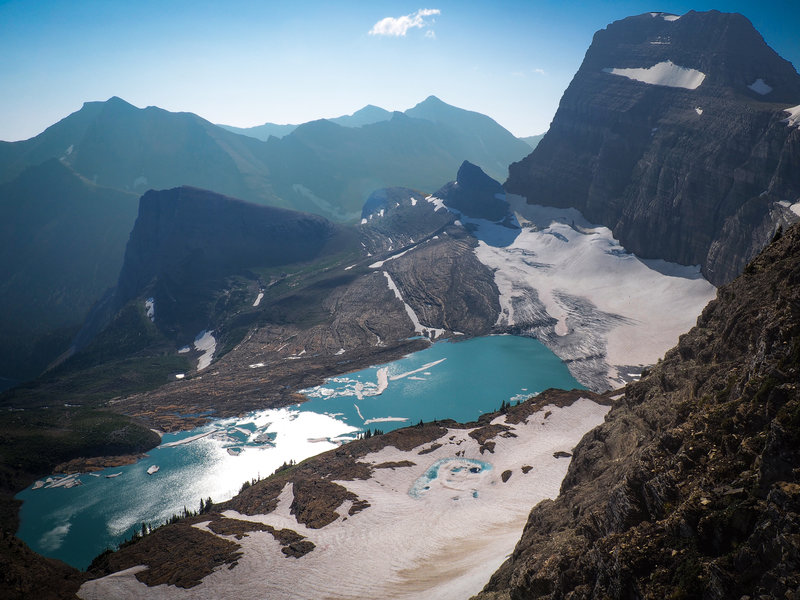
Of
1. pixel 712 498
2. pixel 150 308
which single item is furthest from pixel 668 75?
pixel 150 308

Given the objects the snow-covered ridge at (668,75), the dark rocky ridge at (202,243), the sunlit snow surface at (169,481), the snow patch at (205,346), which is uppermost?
the snow-covered ridge at (668,75)

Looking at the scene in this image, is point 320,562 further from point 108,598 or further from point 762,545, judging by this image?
point 762,545

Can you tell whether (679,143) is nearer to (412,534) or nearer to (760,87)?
(760,87)

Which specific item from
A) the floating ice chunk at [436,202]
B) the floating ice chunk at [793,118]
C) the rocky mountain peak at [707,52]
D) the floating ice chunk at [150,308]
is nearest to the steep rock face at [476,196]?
the floating ice chunk at [436,202]

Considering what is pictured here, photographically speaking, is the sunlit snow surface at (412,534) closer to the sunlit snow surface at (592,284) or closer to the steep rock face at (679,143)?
the sunlit snow surface at (592,284)

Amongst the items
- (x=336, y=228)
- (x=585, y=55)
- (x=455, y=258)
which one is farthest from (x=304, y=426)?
(x=585, y=55)

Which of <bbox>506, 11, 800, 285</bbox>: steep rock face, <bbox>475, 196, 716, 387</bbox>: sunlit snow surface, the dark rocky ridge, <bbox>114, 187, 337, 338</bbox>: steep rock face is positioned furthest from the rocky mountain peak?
the dark rocky ridge
